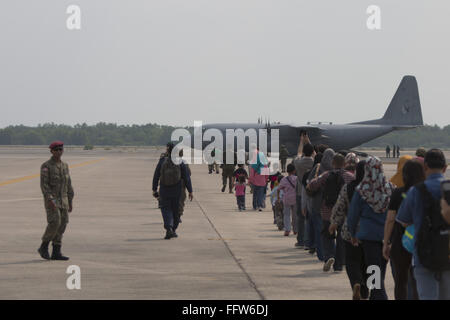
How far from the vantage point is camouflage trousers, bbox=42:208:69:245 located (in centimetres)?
1207

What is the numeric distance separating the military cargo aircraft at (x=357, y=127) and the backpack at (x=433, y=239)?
55.8m

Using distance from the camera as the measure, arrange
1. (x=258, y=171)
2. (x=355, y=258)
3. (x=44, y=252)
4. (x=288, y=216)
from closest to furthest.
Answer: (x=355, y=258) < (x=44, y=252) < (x=288, y=216) < (x=258, y=171)

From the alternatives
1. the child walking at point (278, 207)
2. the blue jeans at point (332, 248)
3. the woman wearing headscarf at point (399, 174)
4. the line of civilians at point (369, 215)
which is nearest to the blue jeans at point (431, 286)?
the line of civilians at point (369, 215)

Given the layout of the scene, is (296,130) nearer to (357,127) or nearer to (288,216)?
(357,127)

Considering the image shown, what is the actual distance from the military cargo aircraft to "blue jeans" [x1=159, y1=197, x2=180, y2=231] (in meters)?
47.1

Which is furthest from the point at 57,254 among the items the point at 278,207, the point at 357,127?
the point at 357,127

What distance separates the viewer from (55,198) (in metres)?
12.1

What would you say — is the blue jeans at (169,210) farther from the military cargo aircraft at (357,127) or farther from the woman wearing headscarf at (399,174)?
the military cargo aircraft at (357,127)

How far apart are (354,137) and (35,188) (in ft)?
140

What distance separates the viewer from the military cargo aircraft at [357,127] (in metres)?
64.8

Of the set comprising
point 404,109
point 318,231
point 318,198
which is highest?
point 404,109

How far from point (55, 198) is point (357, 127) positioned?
58.6m

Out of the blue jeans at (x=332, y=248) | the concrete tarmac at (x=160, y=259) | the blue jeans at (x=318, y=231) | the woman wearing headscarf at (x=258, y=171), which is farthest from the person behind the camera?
the woman wearing headscarf at (x=258, y=171)
